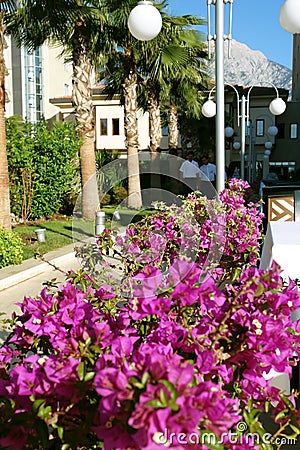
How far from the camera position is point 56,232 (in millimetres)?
12742

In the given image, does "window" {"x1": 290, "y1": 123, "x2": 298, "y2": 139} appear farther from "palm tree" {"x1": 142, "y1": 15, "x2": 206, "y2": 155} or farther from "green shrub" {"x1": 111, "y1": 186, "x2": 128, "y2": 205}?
"green shrub" {"x1": 111, "y1": 186, "x2": 128, "y2": 205}

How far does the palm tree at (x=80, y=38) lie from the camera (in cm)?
1152

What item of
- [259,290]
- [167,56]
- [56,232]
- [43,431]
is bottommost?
[56,232]

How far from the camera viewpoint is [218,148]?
697 cm

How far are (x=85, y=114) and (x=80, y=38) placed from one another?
1.91 m

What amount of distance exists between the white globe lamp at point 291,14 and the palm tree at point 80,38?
6.81m

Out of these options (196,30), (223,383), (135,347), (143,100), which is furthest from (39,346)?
(143,100)

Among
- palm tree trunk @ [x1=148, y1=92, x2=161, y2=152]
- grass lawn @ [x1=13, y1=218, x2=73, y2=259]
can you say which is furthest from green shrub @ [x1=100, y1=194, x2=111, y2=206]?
grass lawn @ [x1=13, y1=218, x2=73, y2=259]

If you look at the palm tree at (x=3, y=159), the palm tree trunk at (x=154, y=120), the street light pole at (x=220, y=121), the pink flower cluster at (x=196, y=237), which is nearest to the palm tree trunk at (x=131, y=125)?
the palm tree trunk at (x=154, y=120)

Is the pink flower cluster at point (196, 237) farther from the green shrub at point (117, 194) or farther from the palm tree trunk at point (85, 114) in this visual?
the green shrub at point (117, 194)

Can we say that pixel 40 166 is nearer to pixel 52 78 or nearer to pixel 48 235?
pixel 48 235

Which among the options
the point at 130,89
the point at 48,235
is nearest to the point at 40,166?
the point at 48,235

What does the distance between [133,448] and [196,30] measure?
20.2 metres

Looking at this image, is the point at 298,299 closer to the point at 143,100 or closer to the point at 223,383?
the point at 223,383
